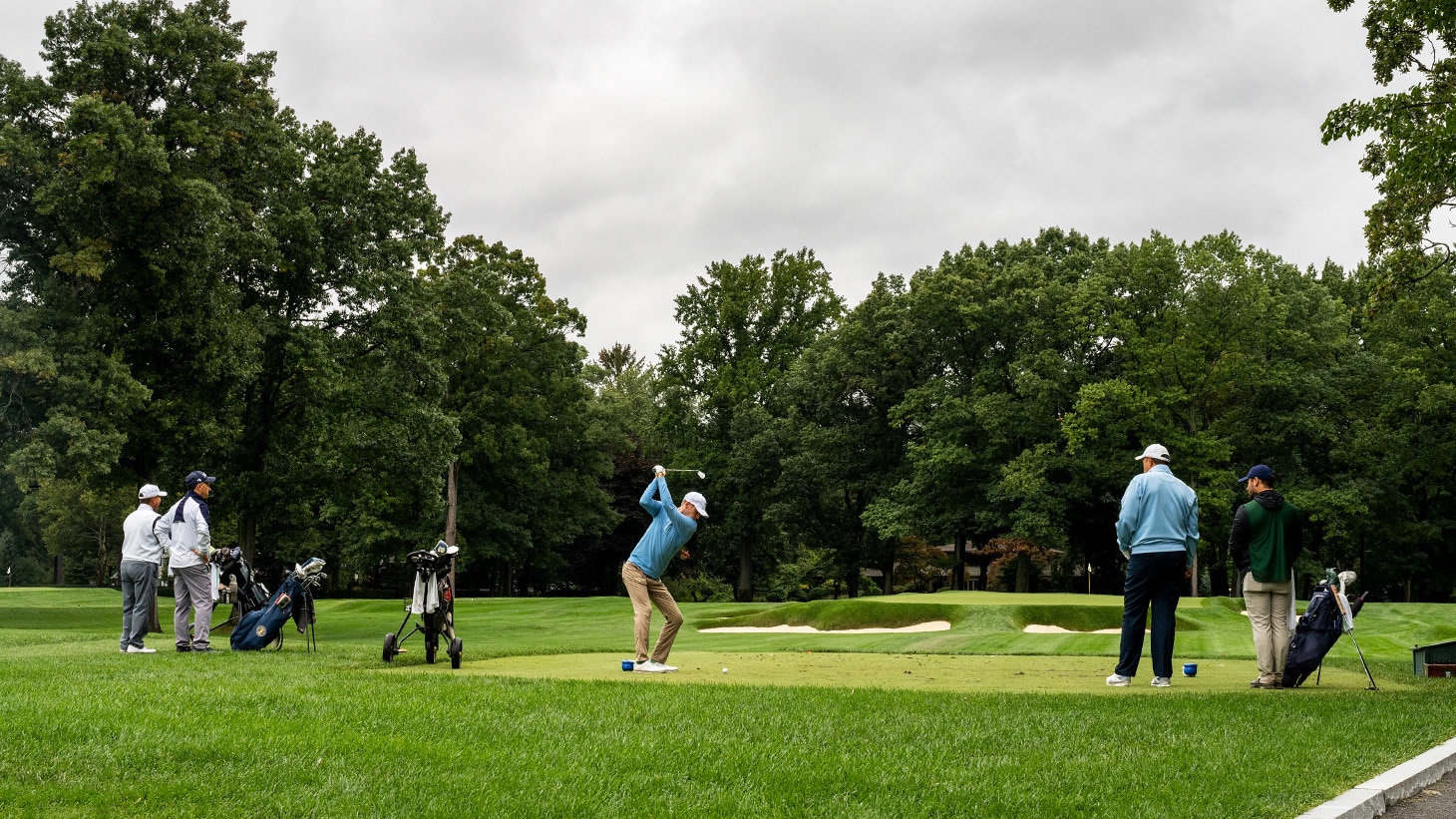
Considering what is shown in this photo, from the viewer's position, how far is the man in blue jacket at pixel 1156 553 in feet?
36.7

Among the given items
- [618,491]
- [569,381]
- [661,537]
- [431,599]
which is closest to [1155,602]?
[661,537]

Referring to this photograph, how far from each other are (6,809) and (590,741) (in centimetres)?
306

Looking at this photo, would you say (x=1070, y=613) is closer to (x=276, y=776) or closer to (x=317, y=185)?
(x=317, y=185)

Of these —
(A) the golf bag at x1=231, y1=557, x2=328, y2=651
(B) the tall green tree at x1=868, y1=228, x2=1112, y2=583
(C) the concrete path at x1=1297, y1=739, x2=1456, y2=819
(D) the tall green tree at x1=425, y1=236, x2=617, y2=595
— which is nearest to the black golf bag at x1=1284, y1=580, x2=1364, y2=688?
(C) the concrete path at x1=1297, y1=739, x2=1456, y2=819

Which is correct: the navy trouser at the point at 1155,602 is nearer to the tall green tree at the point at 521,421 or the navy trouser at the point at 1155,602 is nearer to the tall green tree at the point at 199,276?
the tall green tree at the point at 199,276

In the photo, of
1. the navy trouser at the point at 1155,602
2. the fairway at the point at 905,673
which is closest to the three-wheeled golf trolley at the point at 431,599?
the fairway at the point at 905,673

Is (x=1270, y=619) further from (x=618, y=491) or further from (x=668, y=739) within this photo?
(x=618, y=491)

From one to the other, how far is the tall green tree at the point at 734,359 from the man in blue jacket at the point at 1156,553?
149 ft

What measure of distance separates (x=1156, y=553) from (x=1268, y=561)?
4.83ft

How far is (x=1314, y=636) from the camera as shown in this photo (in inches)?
457

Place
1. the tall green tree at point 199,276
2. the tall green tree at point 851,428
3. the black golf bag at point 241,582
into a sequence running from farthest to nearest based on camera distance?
the tall green tree at point 851,428 → the tall green tree at point 199,276 → the black golf bag at point 241,582

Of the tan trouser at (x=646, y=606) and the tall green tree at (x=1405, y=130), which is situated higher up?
the tall green tree at (x=1405, y=130)

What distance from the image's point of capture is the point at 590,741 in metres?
6.96

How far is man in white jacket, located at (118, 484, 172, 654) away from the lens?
14609 mm
